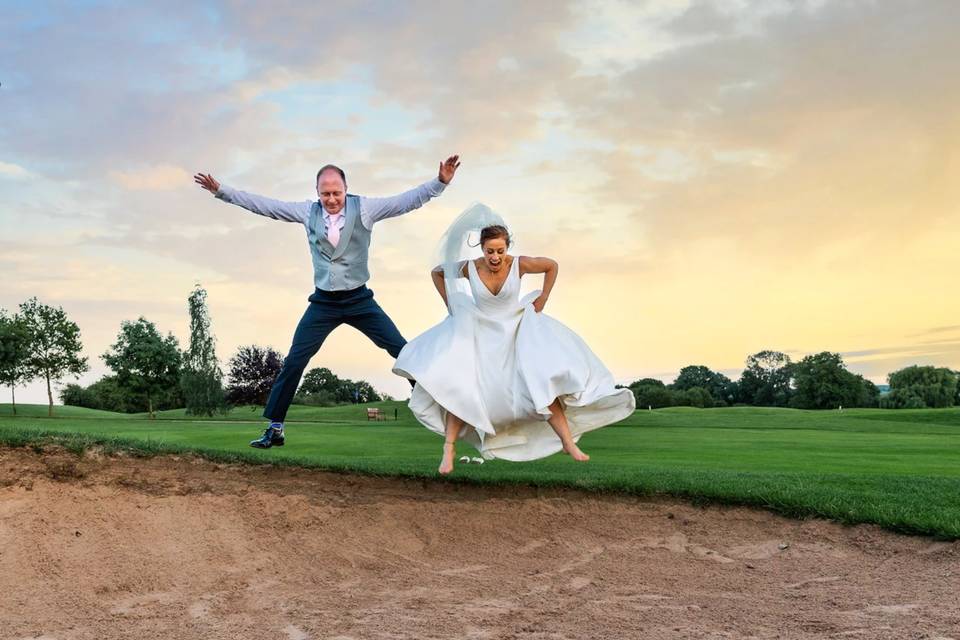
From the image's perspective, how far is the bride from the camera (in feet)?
24.4

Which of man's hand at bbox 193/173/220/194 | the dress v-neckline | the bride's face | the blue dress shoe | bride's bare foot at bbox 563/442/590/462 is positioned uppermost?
man's hand at bbox 193/173/220/194

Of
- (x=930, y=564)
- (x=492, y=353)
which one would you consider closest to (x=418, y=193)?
(x=492, y=353)

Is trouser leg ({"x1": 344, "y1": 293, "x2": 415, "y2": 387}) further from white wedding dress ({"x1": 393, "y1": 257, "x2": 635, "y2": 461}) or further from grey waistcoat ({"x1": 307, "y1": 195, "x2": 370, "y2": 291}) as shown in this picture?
white wedding dress ({"x1": 393, "y1": 257, "x2": 635, "y2": 461})

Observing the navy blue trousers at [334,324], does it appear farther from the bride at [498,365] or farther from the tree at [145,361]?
the tree at [145,361]

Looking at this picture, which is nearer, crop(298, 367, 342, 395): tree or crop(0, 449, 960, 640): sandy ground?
crop(0, 449, 960, 640): sandy ground

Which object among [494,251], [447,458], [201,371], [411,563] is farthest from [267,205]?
[201,371]

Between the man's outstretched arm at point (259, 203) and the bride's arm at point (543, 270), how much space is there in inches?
101

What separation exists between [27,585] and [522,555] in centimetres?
436

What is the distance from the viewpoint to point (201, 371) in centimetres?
4947

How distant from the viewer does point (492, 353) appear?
7.62 m

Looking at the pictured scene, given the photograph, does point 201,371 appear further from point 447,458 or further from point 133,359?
point 447,458

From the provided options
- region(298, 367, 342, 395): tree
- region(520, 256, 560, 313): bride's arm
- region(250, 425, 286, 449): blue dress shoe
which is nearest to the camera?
region(520, 256, 560, 313): bride's arm

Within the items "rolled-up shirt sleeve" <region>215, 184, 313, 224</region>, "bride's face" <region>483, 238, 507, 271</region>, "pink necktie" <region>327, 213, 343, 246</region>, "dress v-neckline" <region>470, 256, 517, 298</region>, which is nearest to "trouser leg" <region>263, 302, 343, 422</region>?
"pink necktie" <region>327, 213, 343, 246</region>

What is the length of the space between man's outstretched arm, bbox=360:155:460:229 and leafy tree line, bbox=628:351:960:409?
45.6 m
